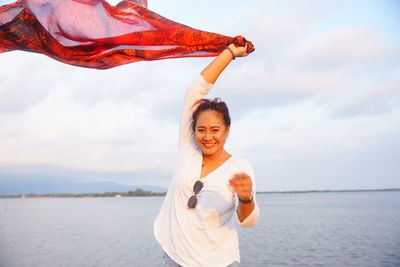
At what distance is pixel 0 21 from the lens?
4305 mm

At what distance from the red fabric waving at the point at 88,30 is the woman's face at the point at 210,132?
3.45 ft

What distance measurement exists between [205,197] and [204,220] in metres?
0.16

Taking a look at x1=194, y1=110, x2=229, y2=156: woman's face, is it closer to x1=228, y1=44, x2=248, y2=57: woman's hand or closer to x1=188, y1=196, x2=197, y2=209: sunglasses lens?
x1=188, y1=196, x2=197, y2=209: sunglasses lens

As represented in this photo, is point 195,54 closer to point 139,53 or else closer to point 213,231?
point 139,53

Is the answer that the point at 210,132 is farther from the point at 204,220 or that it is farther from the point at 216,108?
the point at 204,220

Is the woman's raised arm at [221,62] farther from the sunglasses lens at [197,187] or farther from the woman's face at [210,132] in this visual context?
the sunglasses lens at [197,187]

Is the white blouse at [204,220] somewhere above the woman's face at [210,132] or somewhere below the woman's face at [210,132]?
below

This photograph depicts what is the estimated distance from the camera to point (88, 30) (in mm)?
4332

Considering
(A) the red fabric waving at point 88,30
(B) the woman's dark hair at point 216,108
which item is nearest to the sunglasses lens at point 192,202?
(B) the woman's dark hair at point 216,108

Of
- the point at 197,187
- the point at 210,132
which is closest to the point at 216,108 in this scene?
the point at 210,132

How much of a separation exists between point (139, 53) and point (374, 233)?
120 ft

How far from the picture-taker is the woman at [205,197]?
3.09 m

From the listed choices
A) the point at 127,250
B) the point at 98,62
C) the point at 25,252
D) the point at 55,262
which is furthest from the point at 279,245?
the point at 98,62

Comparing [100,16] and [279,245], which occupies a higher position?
[100,16]
